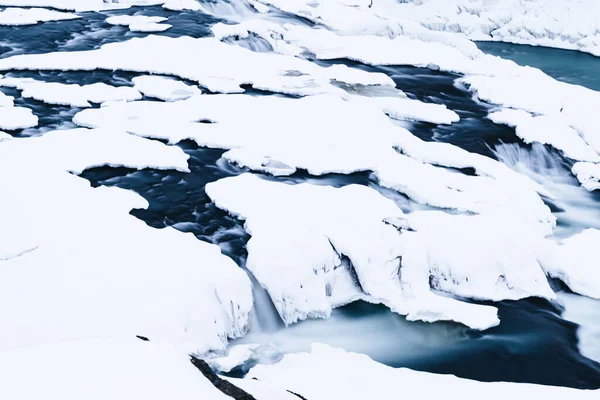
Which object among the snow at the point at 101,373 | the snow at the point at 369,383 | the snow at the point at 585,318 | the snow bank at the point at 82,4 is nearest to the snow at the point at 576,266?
the snow at the point at 585,318

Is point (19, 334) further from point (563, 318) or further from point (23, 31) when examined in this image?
point (23, 31)

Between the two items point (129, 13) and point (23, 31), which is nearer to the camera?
point (23, 31)

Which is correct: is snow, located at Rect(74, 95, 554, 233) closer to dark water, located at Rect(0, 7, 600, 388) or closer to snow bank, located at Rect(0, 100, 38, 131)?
dark water, located at Rect(0, 7, 600, 388)

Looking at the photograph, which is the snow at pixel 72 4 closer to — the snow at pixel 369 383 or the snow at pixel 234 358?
the snow at pixel 234 358

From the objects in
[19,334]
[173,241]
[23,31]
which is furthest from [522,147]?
[23,31]

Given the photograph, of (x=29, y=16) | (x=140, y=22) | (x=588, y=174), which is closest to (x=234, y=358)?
(x=588, y=174)

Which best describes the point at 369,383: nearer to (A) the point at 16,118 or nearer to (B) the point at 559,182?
(B) the point at 559,182
